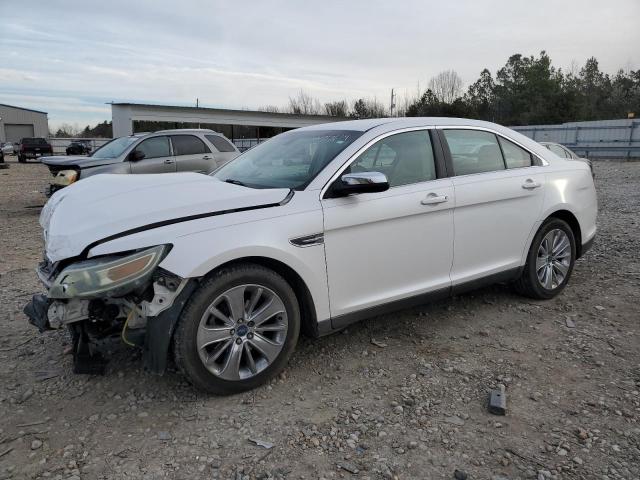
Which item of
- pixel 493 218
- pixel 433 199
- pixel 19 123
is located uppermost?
pixel 19 123

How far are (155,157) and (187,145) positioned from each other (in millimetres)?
693

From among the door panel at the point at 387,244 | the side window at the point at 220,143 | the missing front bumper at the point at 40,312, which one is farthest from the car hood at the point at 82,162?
the door panel at the point at 387,244

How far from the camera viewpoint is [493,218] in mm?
4133

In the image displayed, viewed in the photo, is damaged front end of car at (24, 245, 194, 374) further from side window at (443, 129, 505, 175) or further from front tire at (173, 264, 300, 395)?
side window at (443, 129, 505, 175)

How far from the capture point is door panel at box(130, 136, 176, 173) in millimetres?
9453

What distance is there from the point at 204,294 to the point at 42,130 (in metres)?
72.5

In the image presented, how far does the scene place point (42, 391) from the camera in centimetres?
315

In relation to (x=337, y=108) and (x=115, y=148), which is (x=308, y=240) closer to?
(x=115, y=148)

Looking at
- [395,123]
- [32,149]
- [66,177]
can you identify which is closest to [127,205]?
[395,123]

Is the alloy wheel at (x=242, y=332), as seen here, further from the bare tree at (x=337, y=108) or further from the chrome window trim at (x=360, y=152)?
the bare tree at (x=337, y=108)

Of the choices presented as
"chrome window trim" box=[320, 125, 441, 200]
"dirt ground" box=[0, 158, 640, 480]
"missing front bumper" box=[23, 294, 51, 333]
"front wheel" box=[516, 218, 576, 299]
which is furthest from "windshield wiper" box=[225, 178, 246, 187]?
"front wheel" box=[516, 218, 576, 299]

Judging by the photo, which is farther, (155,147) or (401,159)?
(155,147)

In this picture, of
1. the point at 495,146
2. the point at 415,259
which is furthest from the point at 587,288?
the point at 415,259

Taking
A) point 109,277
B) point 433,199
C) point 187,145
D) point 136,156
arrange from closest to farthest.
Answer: point 109,277
point 433,199
point 136,156
point 187,145
